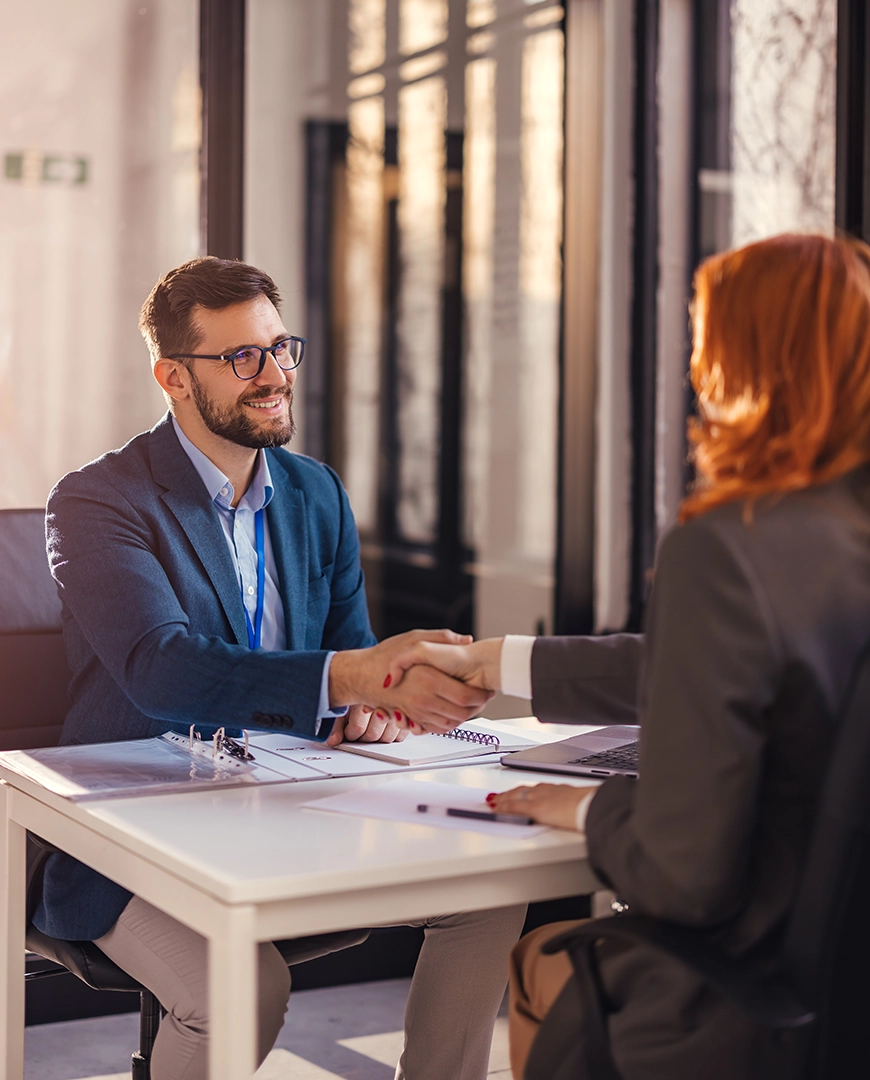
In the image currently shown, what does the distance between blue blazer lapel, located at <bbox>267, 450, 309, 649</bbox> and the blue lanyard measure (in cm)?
2

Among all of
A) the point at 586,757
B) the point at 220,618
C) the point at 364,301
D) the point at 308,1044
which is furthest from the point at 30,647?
the point at 364,301

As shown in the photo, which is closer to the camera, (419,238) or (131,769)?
(131,769)

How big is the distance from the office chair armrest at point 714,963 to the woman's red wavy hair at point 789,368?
40 centimetres

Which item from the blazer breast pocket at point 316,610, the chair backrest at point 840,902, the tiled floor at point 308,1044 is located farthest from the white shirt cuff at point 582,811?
the tiled floor at point 308,1044

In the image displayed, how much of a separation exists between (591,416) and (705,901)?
2.62 meters

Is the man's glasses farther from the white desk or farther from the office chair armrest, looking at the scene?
the office chair armrest

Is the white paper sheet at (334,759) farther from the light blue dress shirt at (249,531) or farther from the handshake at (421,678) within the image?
the light blue dress shirt at (249,531)

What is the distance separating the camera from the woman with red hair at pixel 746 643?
3.95 ft

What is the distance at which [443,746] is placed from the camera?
196cm

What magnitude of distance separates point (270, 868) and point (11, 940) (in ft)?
2.55

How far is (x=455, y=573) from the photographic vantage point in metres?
4.03

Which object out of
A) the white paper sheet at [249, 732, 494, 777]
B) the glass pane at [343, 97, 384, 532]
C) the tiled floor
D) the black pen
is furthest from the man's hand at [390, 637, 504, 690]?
the glass pane at [343, 97, 384, 532]

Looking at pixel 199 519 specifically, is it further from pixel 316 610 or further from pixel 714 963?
pixel 714 963

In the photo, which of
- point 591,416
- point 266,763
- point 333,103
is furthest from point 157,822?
point 333,103
